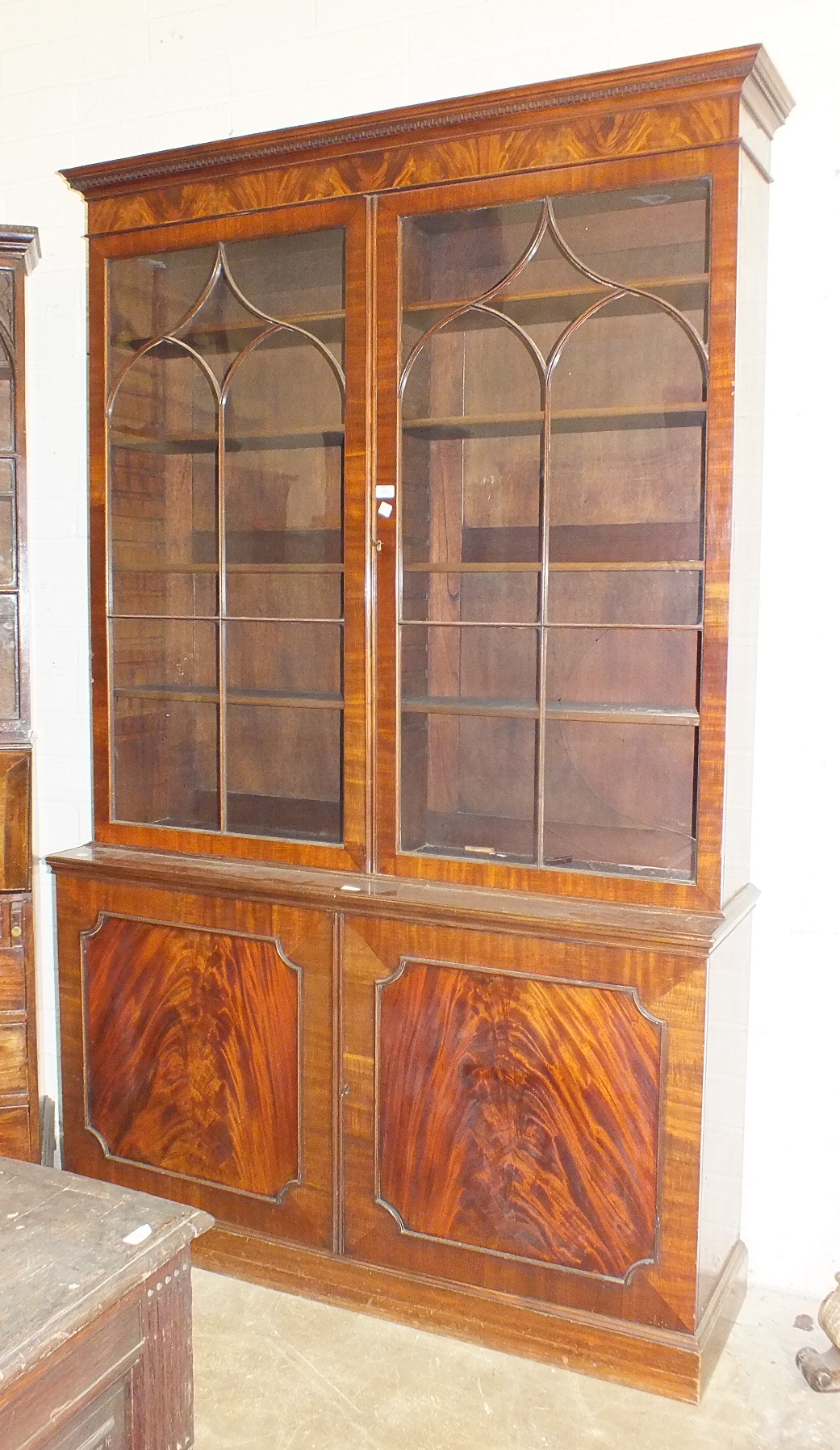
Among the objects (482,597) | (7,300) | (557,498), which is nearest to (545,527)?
(557,498)

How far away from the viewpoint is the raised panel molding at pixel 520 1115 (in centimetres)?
198

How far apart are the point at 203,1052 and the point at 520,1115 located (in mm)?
677

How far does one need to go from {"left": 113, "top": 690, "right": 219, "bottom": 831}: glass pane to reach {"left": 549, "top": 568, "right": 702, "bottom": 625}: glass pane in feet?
2.64

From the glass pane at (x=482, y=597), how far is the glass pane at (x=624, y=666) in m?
0.11

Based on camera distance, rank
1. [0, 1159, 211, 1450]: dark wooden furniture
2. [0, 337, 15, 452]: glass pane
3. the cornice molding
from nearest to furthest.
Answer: [0, 1159, 211, 1450]: dark wooden furniture < the cornice molding < [0, 337, 15, 452]: glass pane

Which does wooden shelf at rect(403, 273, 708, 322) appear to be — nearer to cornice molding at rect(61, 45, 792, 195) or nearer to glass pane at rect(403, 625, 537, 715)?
cornice molding at rect(61, 45, 792, 195)

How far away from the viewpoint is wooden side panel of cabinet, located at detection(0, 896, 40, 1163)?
2.50 metres

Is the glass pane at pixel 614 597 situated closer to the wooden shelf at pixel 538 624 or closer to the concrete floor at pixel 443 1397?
the wooden shelf at pixel 538 624

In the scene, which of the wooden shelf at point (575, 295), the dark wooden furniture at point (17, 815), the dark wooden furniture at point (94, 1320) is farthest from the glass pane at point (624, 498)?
the dark wooden furniture at point (94, 1320)

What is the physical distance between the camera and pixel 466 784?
2311mm

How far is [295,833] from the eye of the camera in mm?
2336

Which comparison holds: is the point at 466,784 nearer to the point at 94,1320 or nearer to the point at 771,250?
the point at 771,250

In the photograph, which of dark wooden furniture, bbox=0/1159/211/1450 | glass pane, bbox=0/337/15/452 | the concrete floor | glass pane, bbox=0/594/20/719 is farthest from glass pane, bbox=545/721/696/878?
glass pane, bbox=0/337/15/452

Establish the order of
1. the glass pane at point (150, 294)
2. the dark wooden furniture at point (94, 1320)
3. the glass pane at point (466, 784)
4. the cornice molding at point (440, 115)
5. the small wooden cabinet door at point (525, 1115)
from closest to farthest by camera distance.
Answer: the dark wooden furniture at point (94, 1320)
the cornice molding at point (440, 115)
the small wooden cabinet door at point (525, 1115)
the glass pane at point (466, 784)
the glass pane at point (150, 294)
